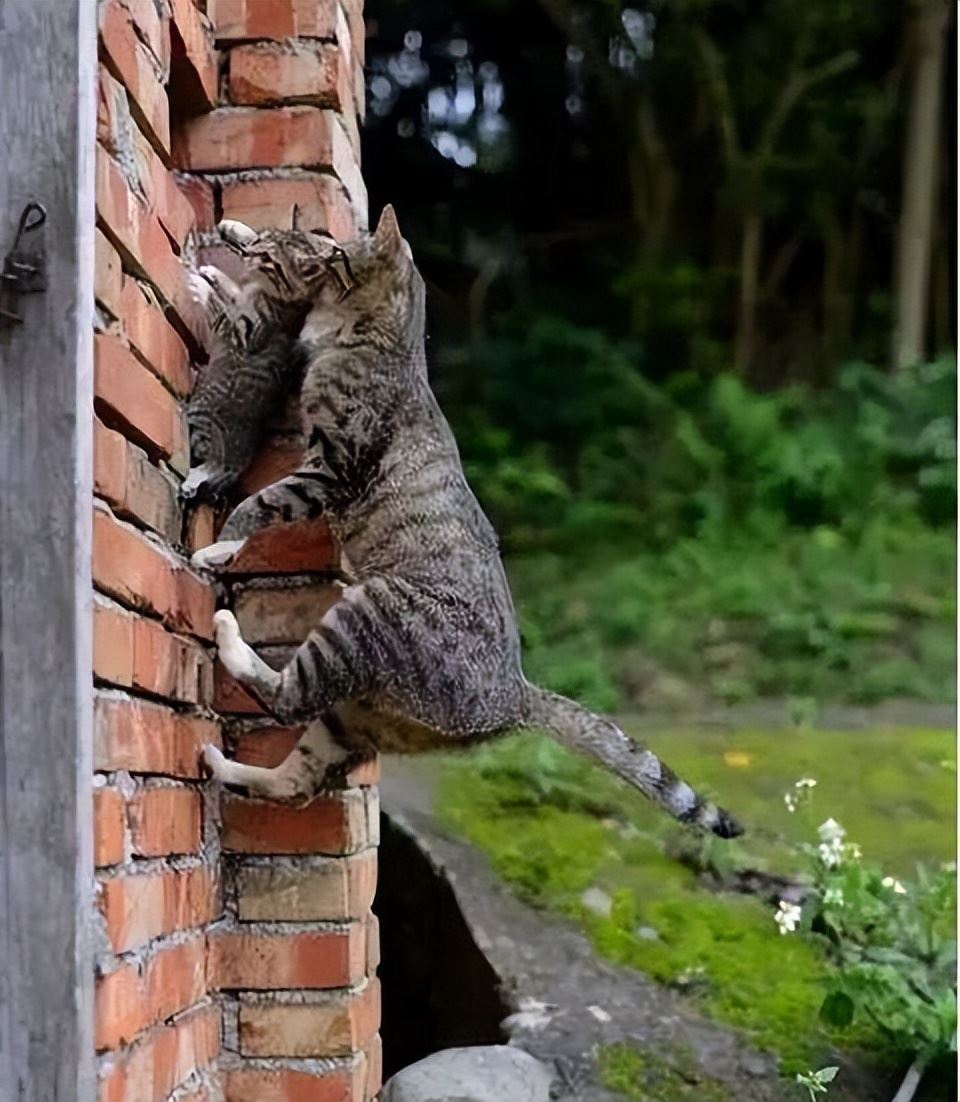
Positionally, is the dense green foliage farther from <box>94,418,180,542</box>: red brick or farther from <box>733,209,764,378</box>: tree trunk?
<box>94,418,180,542</box>: red brick

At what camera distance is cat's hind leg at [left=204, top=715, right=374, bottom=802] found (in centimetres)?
149

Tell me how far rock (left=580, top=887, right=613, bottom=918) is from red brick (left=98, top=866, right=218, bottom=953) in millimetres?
848

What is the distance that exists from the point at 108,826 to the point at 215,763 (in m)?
0.34

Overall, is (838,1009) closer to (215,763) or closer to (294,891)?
(294,891)

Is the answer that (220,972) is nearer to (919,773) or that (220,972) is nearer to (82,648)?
(82,648)

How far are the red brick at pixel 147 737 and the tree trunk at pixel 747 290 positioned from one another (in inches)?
130

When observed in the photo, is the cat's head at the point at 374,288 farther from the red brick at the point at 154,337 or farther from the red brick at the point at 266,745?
the red brick at the point at 266,745

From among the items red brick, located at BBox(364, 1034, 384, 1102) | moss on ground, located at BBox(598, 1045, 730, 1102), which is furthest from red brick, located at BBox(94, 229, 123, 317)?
moss on ground, located at BBox(598, 1045, 730, 1102)

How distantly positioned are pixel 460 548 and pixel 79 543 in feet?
1.78

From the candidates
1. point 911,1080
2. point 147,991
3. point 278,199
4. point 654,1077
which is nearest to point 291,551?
point 278,199

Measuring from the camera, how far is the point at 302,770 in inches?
58.9

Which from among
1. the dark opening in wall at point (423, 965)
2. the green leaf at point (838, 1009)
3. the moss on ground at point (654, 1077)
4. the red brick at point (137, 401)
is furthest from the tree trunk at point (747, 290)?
the red brick at point (137, 401)

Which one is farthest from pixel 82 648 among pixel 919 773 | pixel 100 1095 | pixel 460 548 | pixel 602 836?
pixel 919 773

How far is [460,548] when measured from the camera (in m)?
1.52
